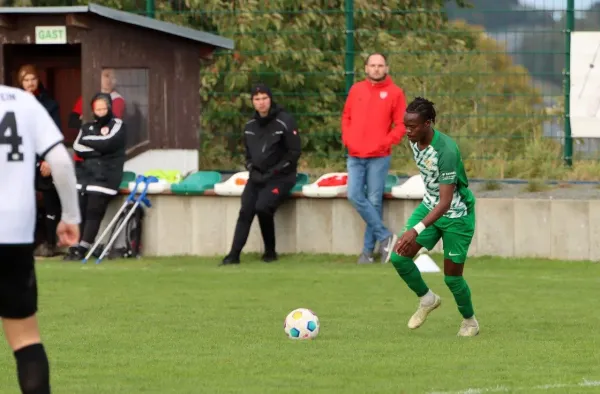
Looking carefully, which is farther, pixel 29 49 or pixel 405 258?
pixel 29 49

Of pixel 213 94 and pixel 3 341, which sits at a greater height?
pixel 213 94

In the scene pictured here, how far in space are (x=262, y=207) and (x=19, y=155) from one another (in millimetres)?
10146

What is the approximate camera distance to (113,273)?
51.8ft

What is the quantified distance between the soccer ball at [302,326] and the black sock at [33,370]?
388 centimetres

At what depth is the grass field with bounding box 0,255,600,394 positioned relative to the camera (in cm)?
841

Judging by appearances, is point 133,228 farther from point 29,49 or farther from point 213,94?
point 29,49

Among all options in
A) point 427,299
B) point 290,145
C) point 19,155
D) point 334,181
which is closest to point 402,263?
point 427,299

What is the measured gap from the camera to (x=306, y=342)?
33.4ft

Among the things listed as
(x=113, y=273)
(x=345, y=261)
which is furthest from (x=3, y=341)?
(x=345, y=261)

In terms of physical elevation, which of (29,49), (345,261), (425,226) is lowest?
(345,261)

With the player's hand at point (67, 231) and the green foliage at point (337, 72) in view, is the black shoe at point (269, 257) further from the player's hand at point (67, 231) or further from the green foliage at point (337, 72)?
the player's hand at point (67, 231)

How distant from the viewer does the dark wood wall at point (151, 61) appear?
18.3 metres

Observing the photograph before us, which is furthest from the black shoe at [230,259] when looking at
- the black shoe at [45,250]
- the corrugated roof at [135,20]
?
the corrugated roof at [135,20]

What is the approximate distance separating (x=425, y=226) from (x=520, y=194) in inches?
288
